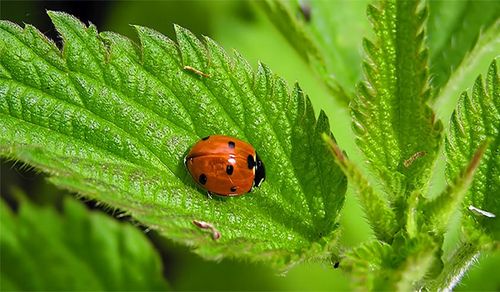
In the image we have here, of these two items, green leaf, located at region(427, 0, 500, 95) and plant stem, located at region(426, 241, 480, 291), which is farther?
green leaf, located at region(427, 0, 500, 95)

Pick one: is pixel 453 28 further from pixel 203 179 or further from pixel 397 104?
pixel 203 179

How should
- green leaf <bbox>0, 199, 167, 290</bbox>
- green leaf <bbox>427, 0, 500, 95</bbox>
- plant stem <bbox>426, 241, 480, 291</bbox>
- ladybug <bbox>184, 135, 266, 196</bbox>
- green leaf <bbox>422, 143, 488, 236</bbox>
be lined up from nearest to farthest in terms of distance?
green leaf <bbox>422, 143, 488, 236</bbox>, plant stem <bbox>426, 241, 480, 291</bbox>, ladybug <bbox>184, 135, 266, 196</bbox>, green leaf <bbox>427, 0, 500, 95</bbox>, green leaf <bbox>0, 199, 167, 290</bbox>

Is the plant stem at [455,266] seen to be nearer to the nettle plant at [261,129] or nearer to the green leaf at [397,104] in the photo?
Answer: the nettle plant at [261,129]

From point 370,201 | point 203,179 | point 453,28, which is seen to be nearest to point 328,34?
point 453,28

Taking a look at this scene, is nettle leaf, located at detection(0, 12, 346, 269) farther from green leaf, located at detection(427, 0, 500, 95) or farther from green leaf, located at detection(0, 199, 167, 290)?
green leaf, located at detection(0, 199, 167, 290)

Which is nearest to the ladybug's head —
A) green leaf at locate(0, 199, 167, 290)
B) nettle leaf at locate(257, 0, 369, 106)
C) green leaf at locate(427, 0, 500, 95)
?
nettle leaf at locate(257, 0, 369, 106)

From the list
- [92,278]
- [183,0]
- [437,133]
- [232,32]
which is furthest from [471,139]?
[183,0]
